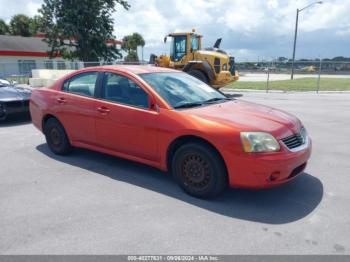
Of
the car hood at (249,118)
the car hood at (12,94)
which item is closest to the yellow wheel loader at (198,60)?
the car hood at (12,94)

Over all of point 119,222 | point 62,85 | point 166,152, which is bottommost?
point 119,222

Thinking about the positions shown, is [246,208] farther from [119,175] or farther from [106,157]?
[106,157]

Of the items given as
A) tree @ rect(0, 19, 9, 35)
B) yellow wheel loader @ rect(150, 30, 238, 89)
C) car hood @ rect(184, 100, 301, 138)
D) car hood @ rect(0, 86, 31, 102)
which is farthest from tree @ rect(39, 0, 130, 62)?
car hood @ rect(184, 100, 301, 138)

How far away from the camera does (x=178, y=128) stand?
12.1 ft

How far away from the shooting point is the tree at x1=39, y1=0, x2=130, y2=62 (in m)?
33.0

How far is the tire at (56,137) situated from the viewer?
5.15 metres

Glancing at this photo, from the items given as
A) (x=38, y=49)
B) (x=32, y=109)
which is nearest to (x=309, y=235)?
(x=32, y=109)

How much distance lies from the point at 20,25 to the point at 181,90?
64.1 m

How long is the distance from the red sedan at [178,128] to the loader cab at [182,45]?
1055 centimetres

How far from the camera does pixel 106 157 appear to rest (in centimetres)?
523

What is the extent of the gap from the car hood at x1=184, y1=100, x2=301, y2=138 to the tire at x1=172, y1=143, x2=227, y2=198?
1.20 feet

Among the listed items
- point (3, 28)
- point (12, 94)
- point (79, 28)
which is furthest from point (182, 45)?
point (3, 28)

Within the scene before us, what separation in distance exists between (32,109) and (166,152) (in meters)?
3.08

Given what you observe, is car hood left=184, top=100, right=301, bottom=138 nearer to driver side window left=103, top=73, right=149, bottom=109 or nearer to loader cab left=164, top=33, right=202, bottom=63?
driver side window left=103, top=73, right=149, bottom=109
